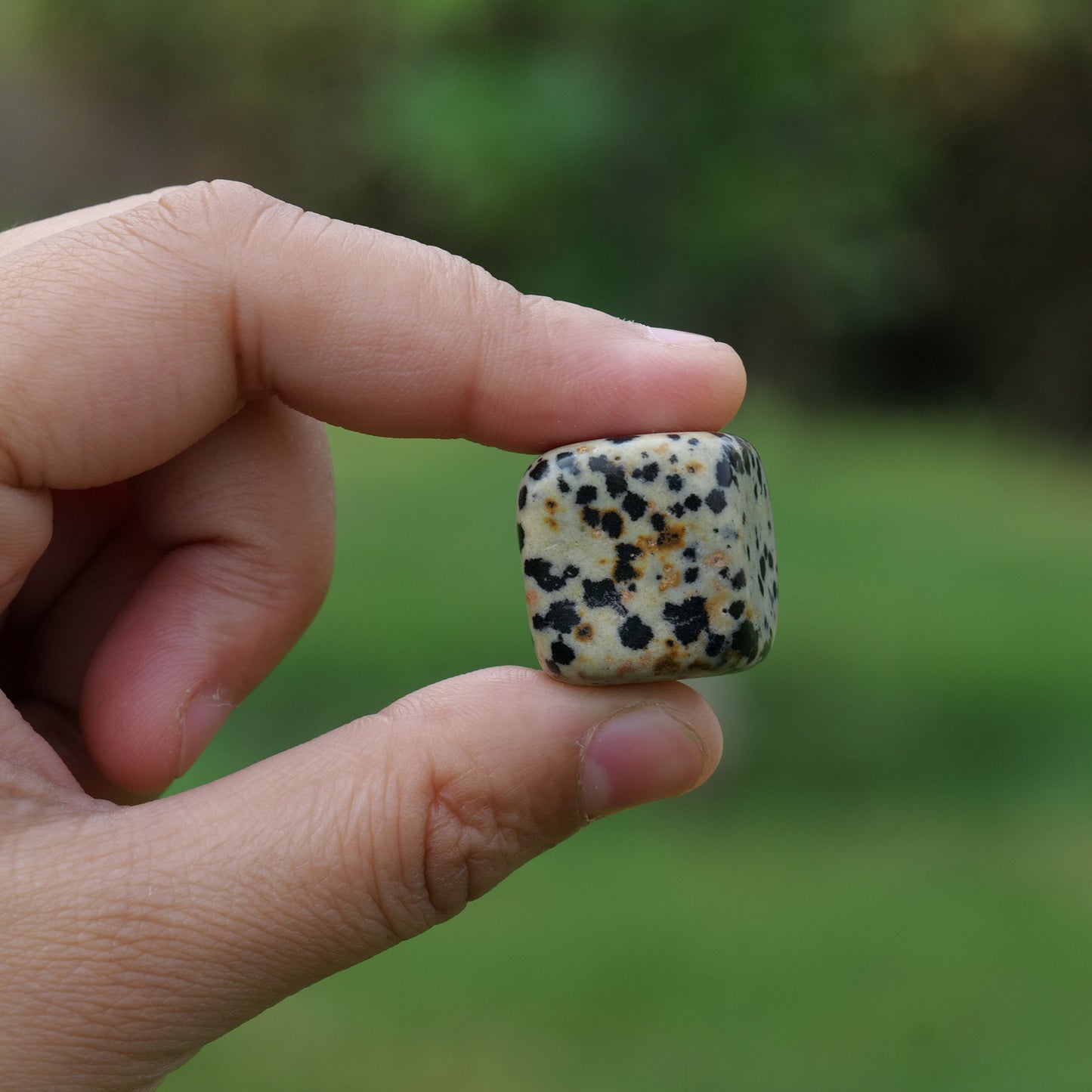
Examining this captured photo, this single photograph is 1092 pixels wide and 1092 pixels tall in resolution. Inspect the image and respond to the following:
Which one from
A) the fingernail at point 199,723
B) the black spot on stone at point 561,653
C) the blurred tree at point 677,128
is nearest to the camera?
the black spot on stone at point 561,653

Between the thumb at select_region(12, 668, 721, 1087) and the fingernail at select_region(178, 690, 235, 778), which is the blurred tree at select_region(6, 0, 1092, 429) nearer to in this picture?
the fingernail at select_region(178, 690, 235, 778)

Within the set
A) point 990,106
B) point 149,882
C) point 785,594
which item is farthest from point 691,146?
point 990,106

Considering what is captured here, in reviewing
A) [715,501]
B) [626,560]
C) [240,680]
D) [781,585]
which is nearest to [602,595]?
[626,560]

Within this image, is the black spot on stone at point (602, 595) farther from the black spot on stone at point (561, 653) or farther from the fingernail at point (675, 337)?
the fingernail at point (675, 337)

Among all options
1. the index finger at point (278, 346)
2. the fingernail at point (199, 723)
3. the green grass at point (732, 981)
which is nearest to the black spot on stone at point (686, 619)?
the index finger at point (278, 346)

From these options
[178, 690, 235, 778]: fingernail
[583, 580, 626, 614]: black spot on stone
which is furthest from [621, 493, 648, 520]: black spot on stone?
[178, 690, 235, 778]: fingernail
